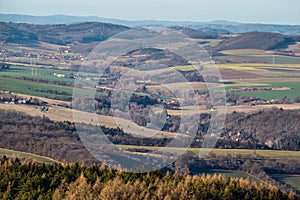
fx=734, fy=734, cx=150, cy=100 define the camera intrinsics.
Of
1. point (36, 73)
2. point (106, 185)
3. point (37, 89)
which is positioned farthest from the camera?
point (36, 73)

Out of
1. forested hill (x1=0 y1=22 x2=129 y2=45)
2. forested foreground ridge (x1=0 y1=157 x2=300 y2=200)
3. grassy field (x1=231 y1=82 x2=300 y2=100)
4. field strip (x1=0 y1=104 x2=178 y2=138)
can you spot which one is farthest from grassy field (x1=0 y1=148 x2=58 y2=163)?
forested hill (x1=0 y1=22 x2=129 y2=45)

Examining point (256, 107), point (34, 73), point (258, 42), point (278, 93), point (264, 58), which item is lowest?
point (264, 58)

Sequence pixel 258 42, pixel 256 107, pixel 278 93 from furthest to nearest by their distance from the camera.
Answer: pixel 258 42
pixel 278 93
pixel 256 107

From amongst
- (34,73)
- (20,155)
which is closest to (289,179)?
(20,155)

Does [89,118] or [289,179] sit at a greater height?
[89,118]

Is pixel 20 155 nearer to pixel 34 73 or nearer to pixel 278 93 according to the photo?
pixel 278 93

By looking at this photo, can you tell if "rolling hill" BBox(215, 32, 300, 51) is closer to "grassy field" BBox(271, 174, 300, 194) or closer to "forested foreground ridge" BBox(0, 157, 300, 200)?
"grassy field" BBox(271, 174, 300, 194)

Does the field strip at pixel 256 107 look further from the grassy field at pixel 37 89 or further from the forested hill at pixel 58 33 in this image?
the forested hill at pixel 58 33

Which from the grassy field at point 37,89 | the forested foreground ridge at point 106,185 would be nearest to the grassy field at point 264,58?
the grassy field at point 37,89
